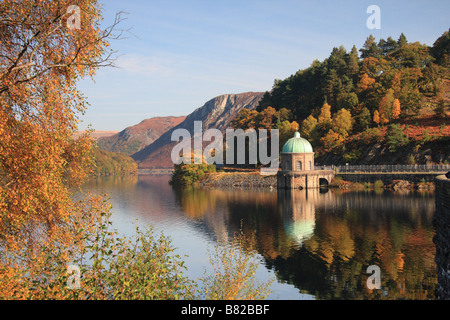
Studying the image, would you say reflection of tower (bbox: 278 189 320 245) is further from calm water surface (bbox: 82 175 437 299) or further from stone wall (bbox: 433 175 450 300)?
stone wall (bbox: 433 175 450 300)

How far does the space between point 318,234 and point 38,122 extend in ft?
90.6

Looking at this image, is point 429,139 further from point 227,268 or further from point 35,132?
point 35,132

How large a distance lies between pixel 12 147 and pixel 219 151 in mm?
106358

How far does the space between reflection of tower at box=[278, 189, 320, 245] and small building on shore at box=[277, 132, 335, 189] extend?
2.34 meters

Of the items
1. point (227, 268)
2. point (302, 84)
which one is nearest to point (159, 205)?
point (227, 268)

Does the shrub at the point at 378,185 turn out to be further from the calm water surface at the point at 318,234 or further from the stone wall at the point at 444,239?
the stone wall at the point at 444,239

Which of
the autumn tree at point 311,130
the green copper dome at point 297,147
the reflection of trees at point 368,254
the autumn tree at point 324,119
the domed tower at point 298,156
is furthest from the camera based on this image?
the autumn tree at point 311,130

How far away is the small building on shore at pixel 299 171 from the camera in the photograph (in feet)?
246

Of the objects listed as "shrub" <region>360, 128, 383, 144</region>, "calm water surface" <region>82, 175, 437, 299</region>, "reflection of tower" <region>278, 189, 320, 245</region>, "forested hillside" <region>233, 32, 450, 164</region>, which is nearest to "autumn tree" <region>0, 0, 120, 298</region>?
"calm water surface" <region>82, 175, 437, 299</region>

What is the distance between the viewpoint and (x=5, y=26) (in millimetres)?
13242

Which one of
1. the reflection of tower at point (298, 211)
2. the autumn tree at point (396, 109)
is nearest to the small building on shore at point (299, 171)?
the reflection of tower at point (298, 211)

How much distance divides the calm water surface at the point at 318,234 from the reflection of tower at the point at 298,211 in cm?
9

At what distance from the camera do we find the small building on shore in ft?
246

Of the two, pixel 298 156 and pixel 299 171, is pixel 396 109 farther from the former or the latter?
pixel 299 171
